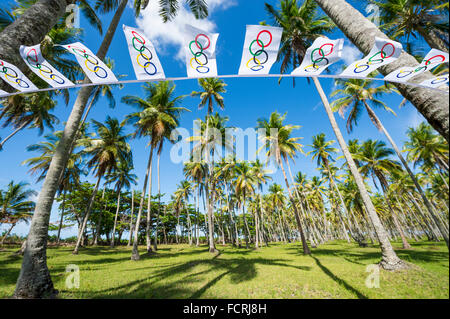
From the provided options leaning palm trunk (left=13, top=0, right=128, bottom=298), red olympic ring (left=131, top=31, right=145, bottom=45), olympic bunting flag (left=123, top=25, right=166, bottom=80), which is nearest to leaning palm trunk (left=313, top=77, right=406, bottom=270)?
olympic bunting flag (left=123, top=25, right=166, bottom=80)

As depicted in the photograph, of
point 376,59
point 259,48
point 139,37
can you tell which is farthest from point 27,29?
point 376,59

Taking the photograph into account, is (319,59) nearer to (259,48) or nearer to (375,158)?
(259,48)

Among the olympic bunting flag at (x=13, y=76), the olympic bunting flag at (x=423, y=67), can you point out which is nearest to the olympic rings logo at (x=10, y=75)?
the olympic bunting flag at (x=13, y=76)

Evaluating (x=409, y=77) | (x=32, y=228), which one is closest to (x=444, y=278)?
(x=409, y=77)

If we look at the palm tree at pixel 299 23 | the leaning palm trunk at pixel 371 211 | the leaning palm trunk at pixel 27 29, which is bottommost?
the leaning palm trunk at pixel 371 211

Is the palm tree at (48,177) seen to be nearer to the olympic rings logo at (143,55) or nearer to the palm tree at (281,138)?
the olympic rings logo at (143,55)

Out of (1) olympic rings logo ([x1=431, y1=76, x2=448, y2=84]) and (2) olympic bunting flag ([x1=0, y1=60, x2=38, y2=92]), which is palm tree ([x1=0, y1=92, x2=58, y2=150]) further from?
(1) olympic rings logo ([x1=431, y1=76, x2=448, y2=84])

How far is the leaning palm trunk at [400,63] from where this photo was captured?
6.19 feet

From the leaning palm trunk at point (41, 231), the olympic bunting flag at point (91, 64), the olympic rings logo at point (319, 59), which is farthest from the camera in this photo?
the leaning palm trunk at point (41, 231)

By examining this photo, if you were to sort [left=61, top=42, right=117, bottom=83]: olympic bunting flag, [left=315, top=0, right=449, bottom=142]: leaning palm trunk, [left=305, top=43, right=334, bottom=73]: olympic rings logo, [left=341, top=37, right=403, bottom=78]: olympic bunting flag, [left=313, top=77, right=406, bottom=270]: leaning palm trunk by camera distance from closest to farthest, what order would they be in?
1. [left=315, top=0, right=449, bottom=142]: leaning palm trunk
2. [left=313, top=77, right=406, bottom=270]: leaning palm trunk
3. [left=341, top=37, right=403, bottom=78]: olympic bunting flag
4. [left=305, top=43, right=334, bottom=73]: olympic rings logo
5. [left=61, top=42, right=117, bottom=83]: olympic bunting flag

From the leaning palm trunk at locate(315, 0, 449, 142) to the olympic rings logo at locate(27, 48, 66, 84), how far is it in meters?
5.53

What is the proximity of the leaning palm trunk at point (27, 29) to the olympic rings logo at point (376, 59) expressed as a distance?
20.4 feet

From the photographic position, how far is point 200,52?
263 cm

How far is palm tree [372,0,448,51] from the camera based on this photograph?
4723mm
